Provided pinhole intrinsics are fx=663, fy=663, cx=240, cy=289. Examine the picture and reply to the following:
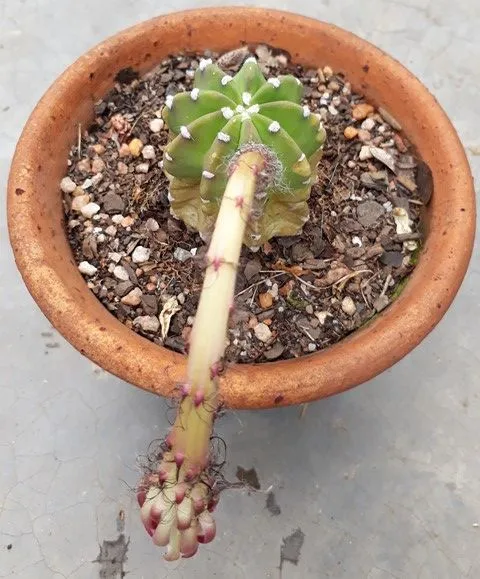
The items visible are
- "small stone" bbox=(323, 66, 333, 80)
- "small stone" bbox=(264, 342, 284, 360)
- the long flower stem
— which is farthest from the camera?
"small stone" bbox=(323, 66, 333, 80)

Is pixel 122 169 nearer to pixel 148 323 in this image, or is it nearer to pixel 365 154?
pixel 148 323

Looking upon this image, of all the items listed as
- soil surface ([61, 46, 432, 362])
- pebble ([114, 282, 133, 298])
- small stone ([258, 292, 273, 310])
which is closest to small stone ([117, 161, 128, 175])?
soil surface ([61, 46, 432, 362])

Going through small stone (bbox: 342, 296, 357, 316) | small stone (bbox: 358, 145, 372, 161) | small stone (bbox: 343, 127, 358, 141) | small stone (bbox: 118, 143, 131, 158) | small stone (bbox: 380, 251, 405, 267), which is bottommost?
small stone (bbox: 342, 296, 357, 316)

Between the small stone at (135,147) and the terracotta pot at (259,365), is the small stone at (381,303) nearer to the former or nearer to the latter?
the terracotta pot at (259,365)

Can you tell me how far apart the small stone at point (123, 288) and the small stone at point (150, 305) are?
0.11 ft

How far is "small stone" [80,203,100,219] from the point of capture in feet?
3.88

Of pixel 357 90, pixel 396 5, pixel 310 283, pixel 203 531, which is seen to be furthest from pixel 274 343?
pixel 396 5

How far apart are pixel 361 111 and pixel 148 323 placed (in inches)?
22.9

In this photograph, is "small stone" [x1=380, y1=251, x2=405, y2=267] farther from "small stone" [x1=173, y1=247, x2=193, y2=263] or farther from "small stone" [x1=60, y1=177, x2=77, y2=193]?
"small stone" [x1=60, y1=177, x2=77, y2=193]

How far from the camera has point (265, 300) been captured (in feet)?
3.69

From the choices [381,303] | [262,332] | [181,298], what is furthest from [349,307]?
[181,298]

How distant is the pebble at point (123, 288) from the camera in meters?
1.13

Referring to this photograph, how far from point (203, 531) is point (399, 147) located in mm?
827

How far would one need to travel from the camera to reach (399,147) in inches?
49.3
